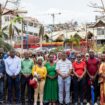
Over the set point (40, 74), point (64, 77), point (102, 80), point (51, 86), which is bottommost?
point (51, 86)

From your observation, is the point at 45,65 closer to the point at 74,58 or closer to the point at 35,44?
the point at 74,58

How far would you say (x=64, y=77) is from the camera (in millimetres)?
17391

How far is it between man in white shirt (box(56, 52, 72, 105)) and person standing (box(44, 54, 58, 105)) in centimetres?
20

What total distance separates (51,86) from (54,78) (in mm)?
317

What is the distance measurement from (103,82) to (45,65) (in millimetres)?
2124

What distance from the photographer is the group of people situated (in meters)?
17.4

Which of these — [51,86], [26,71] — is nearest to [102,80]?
[51,86]

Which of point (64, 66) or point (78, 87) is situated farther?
point (78, 87)

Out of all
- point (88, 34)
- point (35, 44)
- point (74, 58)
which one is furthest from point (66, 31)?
point (74, 58)

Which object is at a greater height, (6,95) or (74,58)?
(74,58)

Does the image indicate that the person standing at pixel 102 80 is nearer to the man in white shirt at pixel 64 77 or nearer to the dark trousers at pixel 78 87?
the dark trousers at pixel 78 87

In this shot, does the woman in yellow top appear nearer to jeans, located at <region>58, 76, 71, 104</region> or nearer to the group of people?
the group of people

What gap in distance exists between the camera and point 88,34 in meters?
81.0

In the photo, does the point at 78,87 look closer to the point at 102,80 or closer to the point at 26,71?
the point at 102,80
